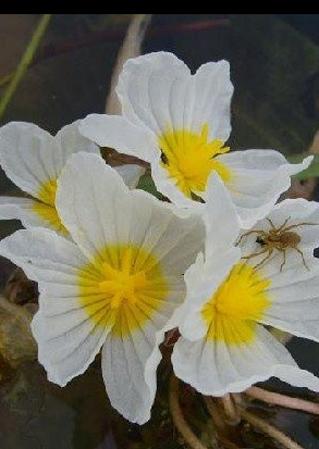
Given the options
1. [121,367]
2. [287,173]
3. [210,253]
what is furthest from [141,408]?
[287,173]

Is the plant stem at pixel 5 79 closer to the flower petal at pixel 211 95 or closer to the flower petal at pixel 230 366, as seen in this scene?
the flower petal at pixel 211 95

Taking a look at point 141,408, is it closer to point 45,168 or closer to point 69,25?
point 45,168

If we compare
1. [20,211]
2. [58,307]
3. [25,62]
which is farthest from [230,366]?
[25,62]

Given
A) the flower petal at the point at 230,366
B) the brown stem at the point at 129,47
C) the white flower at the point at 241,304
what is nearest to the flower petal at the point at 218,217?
the white flower at the point at 241,304

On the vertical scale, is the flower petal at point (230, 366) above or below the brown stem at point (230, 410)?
above

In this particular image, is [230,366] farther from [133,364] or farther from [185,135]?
[185,135]
